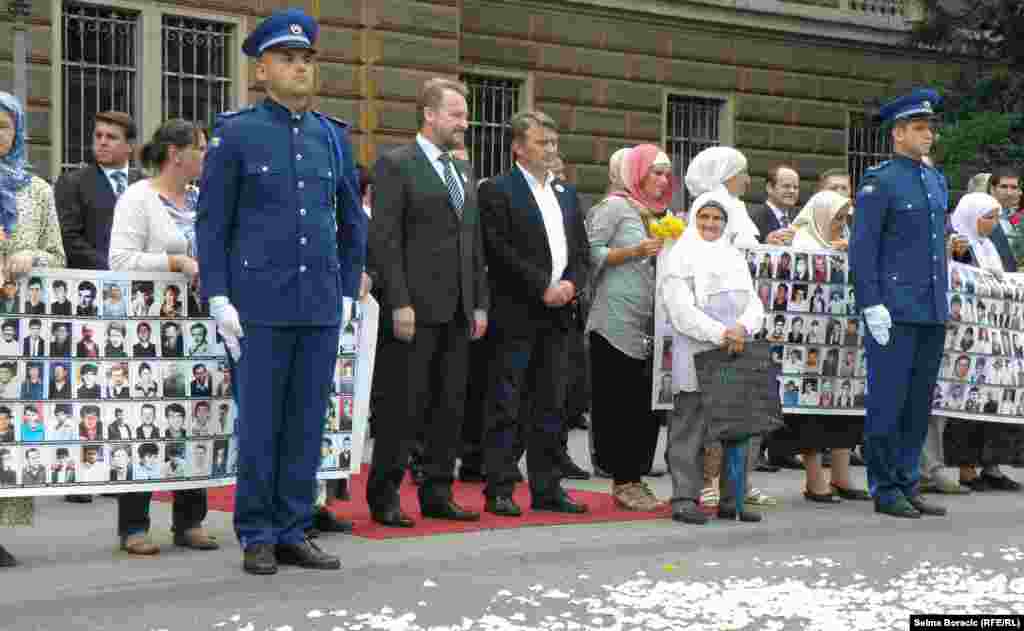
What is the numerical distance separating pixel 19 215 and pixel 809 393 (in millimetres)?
4522

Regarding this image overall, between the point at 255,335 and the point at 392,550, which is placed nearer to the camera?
the point at 255,335

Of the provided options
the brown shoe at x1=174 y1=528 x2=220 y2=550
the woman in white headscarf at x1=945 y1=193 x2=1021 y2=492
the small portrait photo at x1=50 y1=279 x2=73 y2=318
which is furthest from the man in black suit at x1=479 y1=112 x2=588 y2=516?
the woman in white headscarf at x1=945 y1=193 x2=1021 y2=492

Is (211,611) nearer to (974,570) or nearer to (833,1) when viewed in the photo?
(974,570)

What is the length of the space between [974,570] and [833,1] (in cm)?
1743

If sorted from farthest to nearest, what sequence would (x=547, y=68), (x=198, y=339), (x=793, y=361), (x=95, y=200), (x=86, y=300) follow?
(x=547, y=68)
(x=793, y=361)
(x=95, y=200)
(x=198, y=339)
(x=86, y=300)

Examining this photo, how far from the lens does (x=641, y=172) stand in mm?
9844

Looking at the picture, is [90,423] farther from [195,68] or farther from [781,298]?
[195,68]

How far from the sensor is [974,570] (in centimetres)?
779

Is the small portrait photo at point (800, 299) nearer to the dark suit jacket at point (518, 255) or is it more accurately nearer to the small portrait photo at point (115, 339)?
the dark suit jacket at point (518, 255)

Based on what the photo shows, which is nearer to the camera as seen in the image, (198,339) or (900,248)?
(198,339)

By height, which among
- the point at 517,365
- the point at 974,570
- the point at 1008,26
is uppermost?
the point at 1008,26

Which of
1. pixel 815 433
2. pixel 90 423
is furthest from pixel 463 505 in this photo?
pixel 90 423

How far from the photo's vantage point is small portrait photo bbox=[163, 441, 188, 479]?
302 inches

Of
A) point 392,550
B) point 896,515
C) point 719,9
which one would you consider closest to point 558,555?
point 392,550
